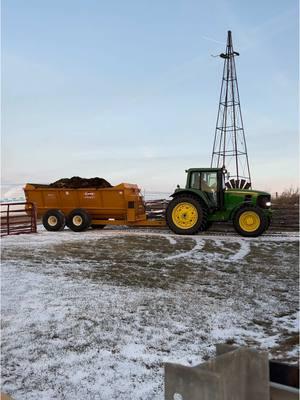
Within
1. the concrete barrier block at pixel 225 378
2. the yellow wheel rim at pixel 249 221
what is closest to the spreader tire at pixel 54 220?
the yellow wheel rim at pixel 249 221

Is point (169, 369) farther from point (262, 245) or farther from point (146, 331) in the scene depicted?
point (262, 245)

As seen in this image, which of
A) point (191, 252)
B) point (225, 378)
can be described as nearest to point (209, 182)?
point (191, 252)

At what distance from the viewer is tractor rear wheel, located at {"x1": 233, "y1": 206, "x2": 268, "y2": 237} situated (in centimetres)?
1416

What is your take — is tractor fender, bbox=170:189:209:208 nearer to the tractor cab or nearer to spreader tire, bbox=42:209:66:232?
the tractor cab

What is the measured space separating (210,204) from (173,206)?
128 centimetres

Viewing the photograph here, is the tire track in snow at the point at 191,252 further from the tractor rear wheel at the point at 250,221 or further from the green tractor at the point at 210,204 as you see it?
the tractor rear wheel at the point at 250,221

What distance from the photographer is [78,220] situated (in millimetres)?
16172

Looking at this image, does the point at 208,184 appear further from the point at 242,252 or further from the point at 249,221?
the point at 242,252

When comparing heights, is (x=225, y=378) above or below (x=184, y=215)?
below

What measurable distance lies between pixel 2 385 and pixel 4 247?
797 centimetres

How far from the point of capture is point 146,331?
204 inches

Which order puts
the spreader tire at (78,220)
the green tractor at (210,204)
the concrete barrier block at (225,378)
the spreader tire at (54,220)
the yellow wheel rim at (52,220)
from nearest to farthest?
the concrete barrier block at (225,378) → the green tractor at (210,204) → the spreader tire at (78,220) → the spreader tire at (54,220) → the yellow wheel rim at (52,220)

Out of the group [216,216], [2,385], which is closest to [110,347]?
[2,385]

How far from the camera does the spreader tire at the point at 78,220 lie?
16.0 metres
